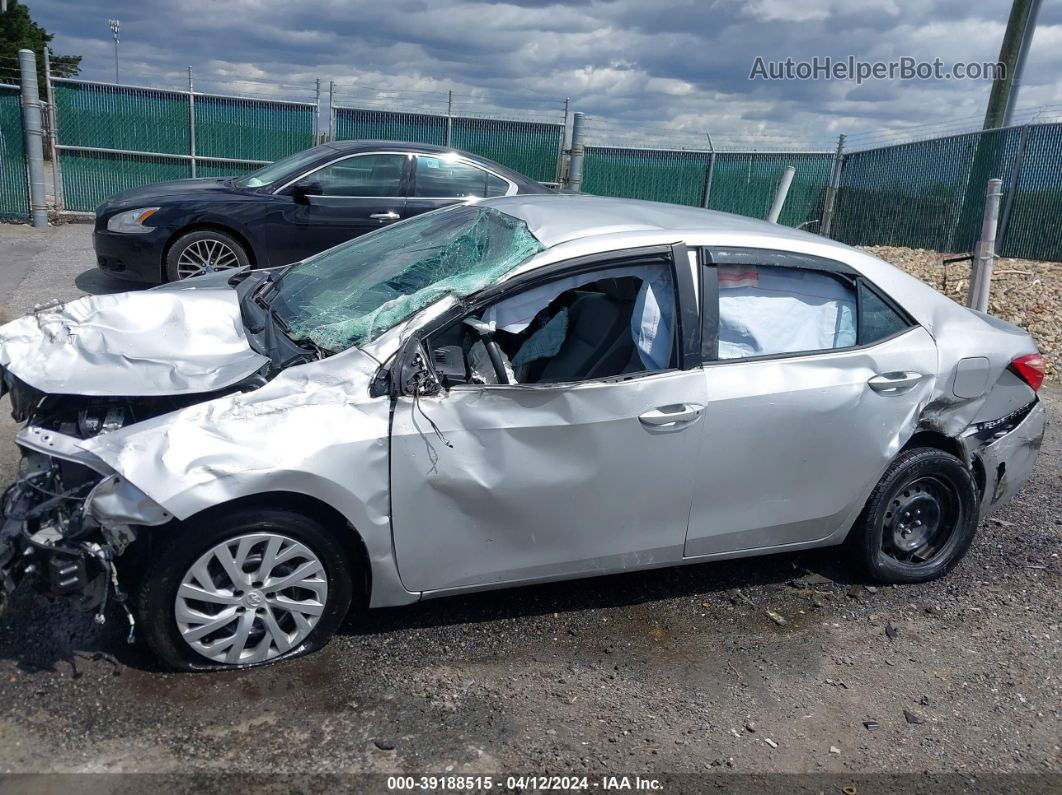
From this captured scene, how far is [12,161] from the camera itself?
42.7 feet

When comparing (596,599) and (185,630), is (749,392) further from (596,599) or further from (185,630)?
(185,630)

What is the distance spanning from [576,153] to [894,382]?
12.3 meters

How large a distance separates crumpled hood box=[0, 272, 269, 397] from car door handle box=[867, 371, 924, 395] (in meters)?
2.58

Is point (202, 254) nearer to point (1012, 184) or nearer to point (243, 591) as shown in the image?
point (243, 591)

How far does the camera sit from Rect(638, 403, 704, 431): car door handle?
357cm

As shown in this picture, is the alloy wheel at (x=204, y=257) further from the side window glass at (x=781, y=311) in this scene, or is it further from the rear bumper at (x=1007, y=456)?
the rear bumper at (x=1007, y=456)

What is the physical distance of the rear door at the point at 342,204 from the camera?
29.0 feet

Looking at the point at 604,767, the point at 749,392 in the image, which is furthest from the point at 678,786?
the point at 749,392

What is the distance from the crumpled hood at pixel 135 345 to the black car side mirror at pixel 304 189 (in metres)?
4.42

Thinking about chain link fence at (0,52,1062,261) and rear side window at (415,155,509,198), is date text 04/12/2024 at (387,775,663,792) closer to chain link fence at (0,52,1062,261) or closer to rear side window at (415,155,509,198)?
rear side window at (415,155,509,198)

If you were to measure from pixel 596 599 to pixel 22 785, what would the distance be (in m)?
2.27

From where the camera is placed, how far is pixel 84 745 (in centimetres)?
293

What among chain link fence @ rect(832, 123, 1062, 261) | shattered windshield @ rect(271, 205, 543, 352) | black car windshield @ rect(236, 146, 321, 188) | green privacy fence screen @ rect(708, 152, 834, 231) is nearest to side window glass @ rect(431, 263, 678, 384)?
shattered windshield @ rect(271, 205, 543, 352)

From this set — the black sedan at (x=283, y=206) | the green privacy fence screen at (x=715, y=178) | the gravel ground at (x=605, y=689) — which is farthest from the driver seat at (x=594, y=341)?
the green privacy fence screen at (x=715, y=178)
